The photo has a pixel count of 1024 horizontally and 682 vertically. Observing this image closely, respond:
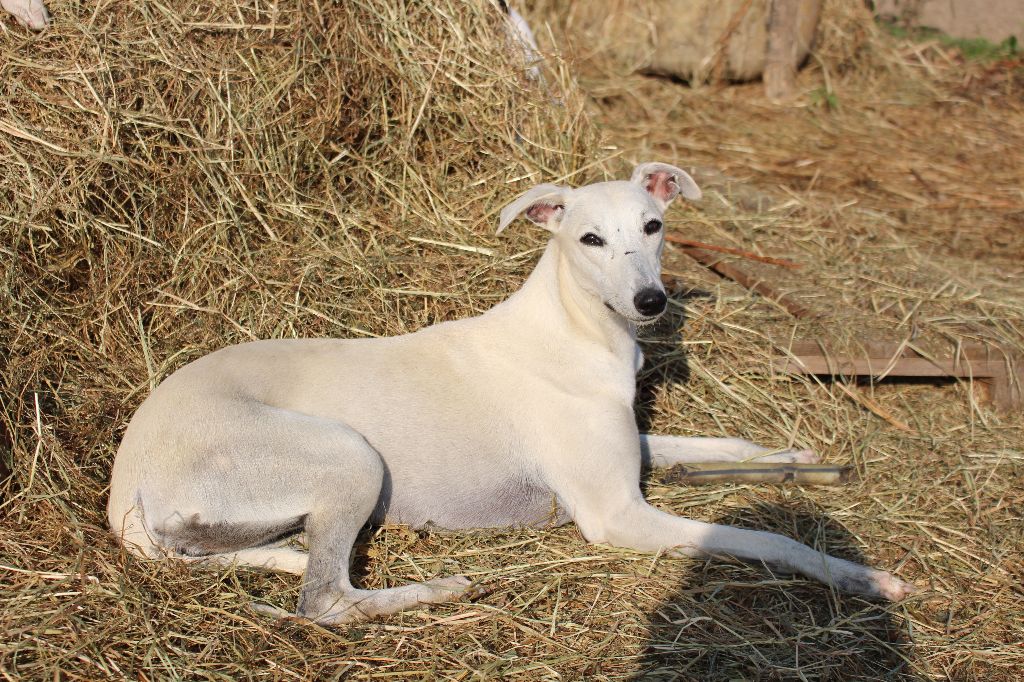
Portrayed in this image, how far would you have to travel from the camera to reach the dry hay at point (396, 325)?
3531mm

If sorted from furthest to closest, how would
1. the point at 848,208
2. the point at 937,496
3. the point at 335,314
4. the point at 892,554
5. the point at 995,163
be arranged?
the point at 995,163 < the point at 848,208 < the point at 335,314 < the point at 937,496 < the point at 892,554

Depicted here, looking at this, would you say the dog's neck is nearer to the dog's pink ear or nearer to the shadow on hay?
the dog's pink ear

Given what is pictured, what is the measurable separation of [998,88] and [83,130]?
9.00 metres

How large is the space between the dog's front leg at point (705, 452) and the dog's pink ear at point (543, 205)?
4.13ft

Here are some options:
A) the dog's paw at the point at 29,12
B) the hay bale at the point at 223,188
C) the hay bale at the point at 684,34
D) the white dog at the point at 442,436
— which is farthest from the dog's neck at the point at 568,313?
the hay bale at the point at 684,34

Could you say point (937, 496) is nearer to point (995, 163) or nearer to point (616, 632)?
point (616, 632)

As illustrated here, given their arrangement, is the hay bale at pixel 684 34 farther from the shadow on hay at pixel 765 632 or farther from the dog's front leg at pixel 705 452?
the shadow on hay at pixel 765 632

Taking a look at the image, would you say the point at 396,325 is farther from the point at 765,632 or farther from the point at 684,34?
the point at 684,34

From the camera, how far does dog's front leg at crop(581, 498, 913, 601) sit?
3859 mm

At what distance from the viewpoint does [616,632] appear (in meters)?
3.62

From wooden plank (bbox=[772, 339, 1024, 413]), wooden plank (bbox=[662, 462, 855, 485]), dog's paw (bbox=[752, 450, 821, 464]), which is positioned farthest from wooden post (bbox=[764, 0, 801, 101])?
wooden plank (bbox=[662, 462, 855, 485])

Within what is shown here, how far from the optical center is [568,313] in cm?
437

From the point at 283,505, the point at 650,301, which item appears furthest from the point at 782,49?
the point at 283,505

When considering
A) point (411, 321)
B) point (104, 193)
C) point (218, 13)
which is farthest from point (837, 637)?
point (218, 13)
